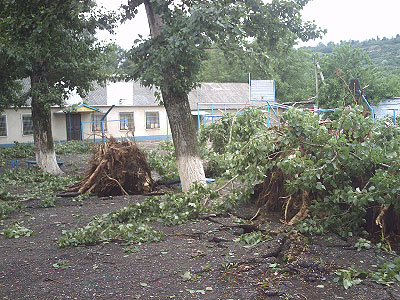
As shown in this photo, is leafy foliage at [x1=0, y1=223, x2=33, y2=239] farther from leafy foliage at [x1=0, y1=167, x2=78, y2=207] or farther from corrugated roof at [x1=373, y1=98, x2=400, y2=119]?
corrugated roof at [x1=373, y1=98, x2=400, y2=119]

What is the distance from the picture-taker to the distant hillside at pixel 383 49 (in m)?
60.3

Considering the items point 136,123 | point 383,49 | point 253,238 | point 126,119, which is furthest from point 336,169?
point 383,49

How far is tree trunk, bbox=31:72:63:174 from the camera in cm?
1420

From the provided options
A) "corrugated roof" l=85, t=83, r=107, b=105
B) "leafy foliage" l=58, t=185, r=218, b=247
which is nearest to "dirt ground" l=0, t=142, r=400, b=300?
"leafy foliage" l=58, t=185, r=218, b=247

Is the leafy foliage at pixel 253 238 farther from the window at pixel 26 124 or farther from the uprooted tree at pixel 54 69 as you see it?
the window at pixel 26 124

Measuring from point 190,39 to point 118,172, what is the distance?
13.4 ft

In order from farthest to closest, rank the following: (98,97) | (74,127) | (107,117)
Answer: (98,97) < (107,117) < (74,127)

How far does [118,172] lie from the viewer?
9914mm

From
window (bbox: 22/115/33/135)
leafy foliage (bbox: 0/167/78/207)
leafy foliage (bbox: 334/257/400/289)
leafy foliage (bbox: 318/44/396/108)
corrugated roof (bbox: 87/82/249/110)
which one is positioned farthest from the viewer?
corrugated roof (bbox: 87/82/249/110)

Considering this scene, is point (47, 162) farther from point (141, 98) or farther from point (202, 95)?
point (202, 95)

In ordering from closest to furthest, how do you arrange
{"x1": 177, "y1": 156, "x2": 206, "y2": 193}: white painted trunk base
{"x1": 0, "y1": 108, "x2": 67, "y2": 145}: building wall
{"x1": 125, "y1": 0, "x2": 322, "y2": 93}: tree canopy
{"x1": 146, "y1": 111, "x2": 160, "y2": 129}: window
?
{"x1": 125, "y1": 0, "x2": 322, "y2": 93}: tree canopy, {"x1": 177, "y1": 156, "x2": 206, "y2": 193}: white painted trunk base, {"x1": 0, "y1": 108, "x2": 67, "y2": 145}: building wall, {"x1": 146, "y1": 111, "x2": 160, "y2": 129}: window

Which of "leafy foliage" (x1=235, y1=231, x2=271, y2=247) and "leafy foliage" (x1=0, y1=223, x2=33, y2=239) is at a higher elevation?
"leafy foliage" (x1=235, y1=231, x2=271, y2=247)

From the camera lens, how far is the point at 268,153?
20.5 ft

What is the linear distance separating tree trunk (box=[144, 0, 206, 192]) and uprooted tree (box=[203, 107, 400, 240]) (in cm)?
241
